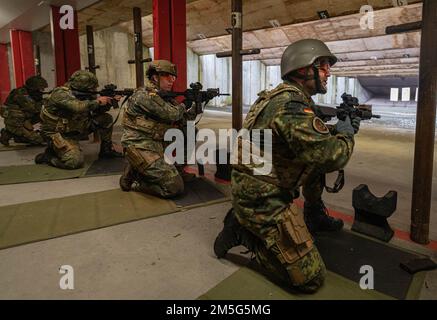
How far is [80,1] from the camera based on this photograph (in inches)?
217

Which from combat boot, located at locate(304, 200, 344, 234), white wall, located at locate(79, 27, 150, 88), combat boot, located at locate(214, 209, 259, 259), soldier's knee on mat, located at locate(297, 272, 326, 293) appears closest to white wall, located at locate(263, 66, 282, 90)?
white wall, located at locate(79, 27, 150, 88)

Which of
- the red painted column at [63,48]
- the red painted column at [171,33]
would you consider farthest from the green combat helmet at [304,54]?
the red painted column at [63,48]

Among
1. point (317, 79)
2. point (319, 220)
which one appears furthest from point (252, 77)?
point (317, 79)

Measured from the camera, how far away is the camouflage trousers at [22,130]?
554 cm

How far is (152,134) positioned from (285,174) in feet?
5.80

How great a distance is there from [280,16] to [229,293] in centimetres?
539

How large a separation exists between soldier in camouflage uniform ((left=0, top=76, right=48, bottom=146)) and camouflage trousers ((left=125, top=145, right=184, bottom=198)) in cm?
325

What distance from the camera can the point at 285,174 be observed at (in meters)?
1.68

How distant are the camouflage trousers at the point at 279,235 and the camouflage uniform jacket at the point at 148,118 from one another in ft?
5.03

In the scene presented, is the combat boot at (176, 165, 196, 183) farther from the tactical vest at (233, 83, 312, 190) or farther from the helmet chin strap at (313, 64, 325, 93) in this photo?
the helmet chin strap at (313, 64, 325, 93)

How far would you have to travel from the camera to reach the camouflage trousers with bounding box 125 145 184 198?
3.00 m

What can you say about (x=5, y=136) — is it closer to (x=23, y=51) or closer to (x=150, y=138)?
(x=150, y=138)

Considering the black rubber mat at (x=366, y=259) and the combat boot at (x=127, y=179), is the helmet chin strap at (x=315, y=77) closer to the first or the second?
the black rubber mat at (x=366, y=259)
